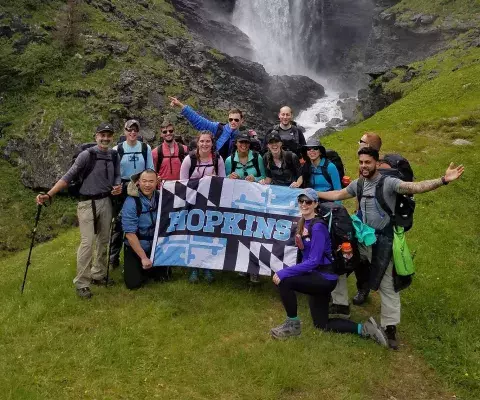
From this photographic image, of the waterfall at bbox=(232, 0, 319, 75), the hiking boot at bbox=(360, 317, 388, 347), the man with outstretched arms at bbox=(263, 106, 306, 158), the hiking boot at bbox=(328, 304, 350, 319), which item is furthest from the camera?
the waterfall at bbox=(232, 0, 319, 75)

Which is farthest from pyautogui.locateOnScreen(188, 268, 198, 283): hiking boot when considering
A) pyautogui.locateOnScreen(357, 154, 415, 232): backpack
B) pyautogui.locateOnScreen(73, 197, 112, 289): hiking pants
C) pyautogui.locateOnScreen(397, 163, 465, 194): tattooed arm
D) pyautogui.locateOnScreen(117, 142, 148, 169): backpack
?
pyautogui.locateOnScreen(397, 163, 465, 194): tattooed arm

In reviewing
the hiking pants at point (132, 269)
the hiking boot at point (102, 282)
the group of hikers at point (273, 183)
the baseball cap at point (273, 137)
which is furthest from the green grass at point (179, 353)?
the baseball cap at point (273, 137)

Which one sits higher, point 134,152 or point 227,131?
point 227,131

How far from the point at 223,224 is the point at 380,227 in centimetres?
359

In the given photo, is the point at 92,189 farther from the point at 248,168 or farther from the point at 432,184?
the point at 432,184

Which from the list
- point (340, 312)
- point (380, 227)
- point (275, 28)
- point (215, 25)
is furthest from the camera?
point (275, 28)

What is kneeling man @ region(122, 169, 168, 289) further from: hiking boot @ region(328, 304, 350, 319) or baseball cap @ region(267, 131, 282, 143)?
hiking boot @ region(328, 304, 350, 319)

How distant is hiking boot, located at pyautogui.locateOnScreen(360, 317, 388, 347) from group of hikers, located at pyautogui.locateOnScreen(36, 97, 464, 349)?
0.06 ft

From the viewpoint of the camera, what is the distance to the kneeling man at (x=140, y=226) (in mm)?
8625

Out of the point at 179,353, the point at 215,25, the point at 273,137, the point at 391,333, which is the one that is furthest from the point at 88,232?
the point at 215,25

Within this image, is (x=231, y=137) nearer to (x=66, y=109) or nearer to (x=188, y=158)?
(x=188, y=158)

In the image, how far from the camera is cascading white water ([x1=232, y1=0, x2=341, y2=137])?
7250cm

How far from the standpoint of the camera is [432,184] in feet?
19.4

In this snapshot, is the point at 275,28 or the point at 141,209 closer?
the point at 141,209
